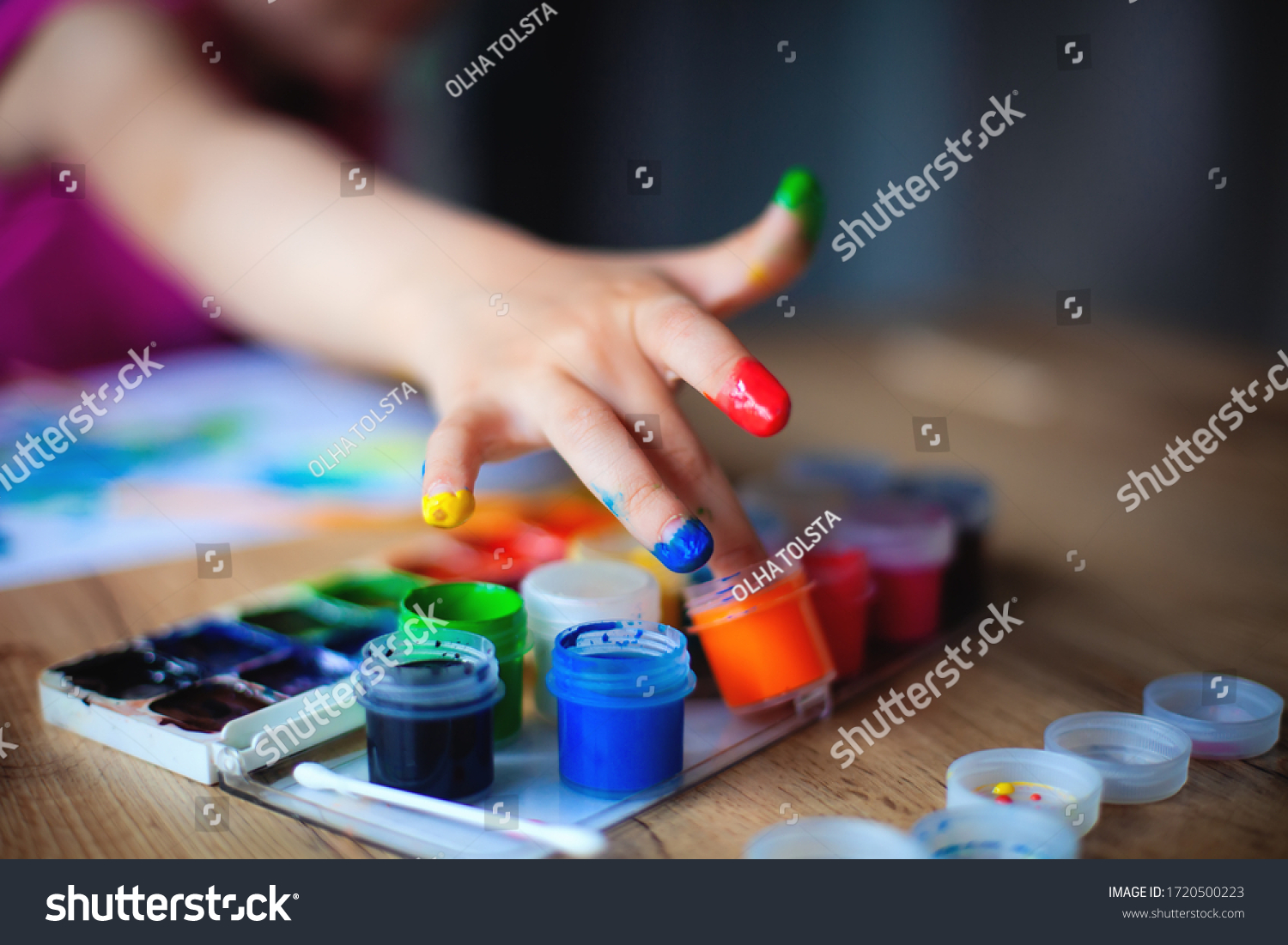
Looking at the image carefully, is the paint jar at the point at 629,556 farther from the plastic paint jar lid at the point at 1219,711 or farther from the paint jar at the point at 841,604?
the plastic paint jar lid at the point at 1219,711

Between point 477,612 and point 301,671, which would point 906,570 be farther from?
point 301,671

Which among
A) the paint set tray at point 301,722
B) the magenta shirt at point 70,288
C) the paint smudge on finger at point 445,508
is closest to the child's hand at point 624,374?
the paint smudge on finger at point 445,508

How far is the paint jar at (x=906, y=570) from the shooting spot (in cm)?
82

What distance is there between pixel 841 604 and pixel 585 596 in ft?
0.59

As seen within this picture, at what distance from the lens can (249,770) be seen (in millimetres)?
623

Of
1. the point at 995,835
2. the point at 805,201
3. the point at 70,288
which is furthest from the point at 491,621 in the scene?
the point at 70,288

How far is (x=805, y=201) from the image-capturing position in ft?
2.77

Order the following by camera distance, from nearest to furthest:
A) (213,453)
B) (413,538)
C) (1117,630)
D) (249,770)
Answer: (249,770), (1117,630), (413,538), (213,453)

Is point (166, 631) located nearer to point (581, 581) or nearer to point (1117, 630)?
point (581, 581)

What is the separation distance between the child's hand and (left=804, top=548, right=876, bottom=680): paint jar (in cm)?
6

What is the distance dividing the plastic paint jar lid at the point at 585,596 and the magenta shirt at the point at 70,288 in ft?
2.67

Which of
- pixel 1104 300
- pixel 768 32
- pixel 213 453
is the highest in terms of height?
pixel 768 32
